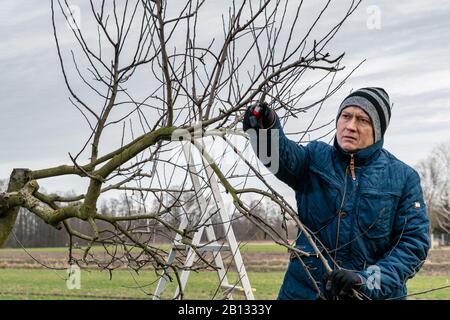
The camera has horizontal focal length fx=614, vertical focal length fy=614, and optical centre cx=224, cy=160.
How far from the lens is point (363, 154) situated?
2.77 m

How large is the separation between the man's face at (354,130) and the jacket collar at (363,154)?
23 millimetres

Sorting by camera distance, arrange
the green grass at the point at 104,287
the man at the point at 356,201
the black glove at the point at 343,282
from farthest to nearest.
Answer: the green grass at the point at 104,287 → the man at the point at 356,201 → the black glove at the point at 343,282

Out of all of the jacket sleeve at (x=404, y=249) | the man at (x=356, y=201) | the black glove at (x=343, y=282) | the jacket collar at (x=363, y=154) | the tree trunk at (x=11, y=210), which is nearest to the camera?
the black glove at (x=343, y=282)

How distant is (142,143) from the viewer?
3.00 m

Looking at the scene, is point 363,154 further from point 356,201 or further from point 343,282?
point 343,282

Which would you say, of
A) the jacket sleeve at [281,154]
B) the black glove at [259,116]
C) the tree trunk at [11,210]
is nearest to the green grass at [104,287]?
the tree trunk at [11,210]

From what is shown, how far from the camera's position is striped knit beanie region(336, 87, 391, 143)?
2.85 m

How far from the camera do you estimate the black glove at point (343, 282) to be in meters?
2.33

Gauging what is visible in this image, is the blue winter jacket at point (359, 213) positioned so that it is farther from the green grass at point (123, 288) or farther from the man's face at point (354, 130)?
the green grass at point (123, 288)

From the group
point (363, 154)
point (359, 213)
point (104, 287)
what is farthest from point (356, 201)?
point (104, 287)

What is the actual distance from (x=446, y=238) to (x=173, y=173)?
47677 millimetres

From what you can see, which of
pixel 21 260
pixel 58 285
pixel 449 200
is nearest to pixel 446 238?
pixel 449 200

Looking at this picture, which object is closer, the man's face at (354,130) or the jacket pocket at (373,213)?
the jacket pocket at (373,213)

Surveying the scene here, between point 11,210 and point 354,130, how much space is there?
6.74 ft
